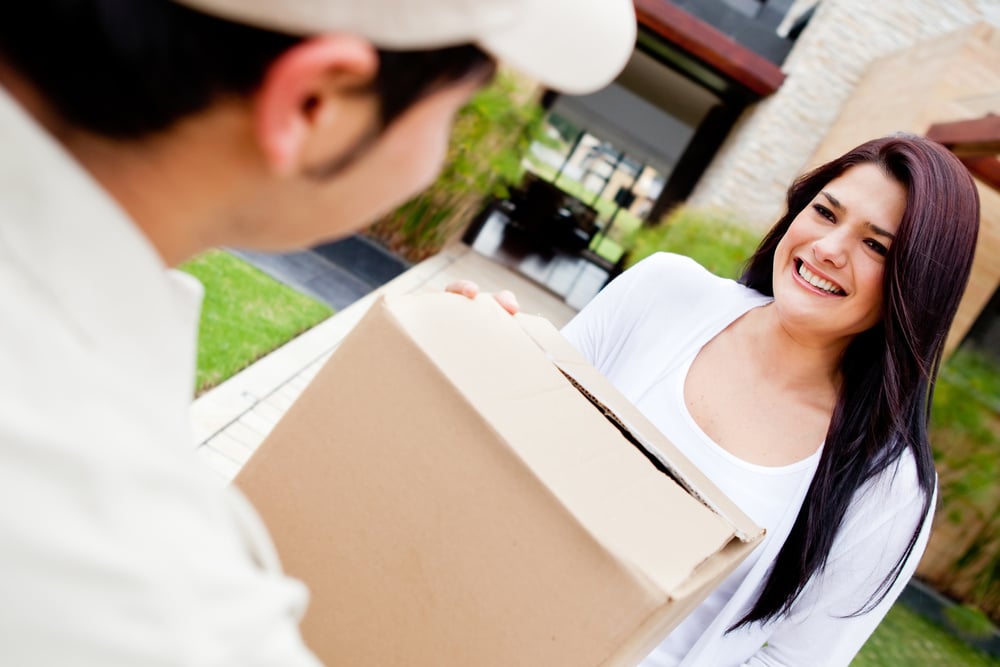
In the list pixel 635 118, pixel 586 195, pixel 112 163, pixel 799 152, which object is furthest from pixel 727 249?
pixel 586 195

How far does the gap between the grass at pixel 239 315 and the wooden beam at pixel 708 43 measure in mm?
A: 5451

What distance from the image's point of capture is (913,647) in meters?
4.63

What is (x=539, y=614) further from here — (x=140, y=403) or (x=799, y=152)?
(x=799, y=152)

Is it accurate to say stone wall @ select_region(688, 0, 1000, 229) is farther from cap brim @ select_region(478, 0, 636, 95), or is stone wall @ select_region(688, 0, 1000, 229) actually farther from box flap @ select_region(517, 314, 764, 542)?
cap brim @ select_region(478, 0, 636, 95)

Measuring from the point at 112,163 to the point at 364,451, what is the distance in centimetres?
44

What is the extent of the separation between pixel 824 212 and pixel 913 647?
420 centimetres

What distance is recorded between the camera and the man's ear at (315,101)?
40cm

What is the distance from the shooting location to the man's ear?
0.40m

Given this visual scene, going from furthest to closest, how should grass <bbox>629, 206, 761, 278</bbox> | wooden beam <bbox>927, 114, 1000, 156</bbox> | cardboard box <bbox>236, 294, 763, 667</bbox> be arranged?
grass <bbox>629, 206, 761, 278</bbox>
wooden beam <bbox>927, 114, 1000, 156</bbox>
cardboard box <bbox>236, 294, 763, 667</bbox>

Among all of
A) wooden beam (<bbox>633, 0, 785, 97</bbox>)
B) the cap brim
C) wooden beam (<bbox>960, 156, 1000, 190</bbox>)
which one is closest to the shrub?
wooden beam (<bbox>633, 0, 785, 97</bbox>)

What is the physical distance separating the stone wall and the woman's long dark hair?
654 centimetres

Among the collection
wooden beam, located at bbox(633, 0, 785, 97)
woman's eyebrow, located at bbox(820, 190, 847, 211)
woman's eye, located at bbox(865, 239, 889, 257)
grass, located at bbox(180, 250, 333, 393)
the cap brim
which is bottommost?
grass, located at bbox(180, 250, 333, 393)

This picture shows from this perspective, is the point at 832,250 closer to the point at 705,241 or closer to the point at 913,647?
the point at 913,647

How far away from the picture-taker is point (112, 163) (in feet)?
1.43
